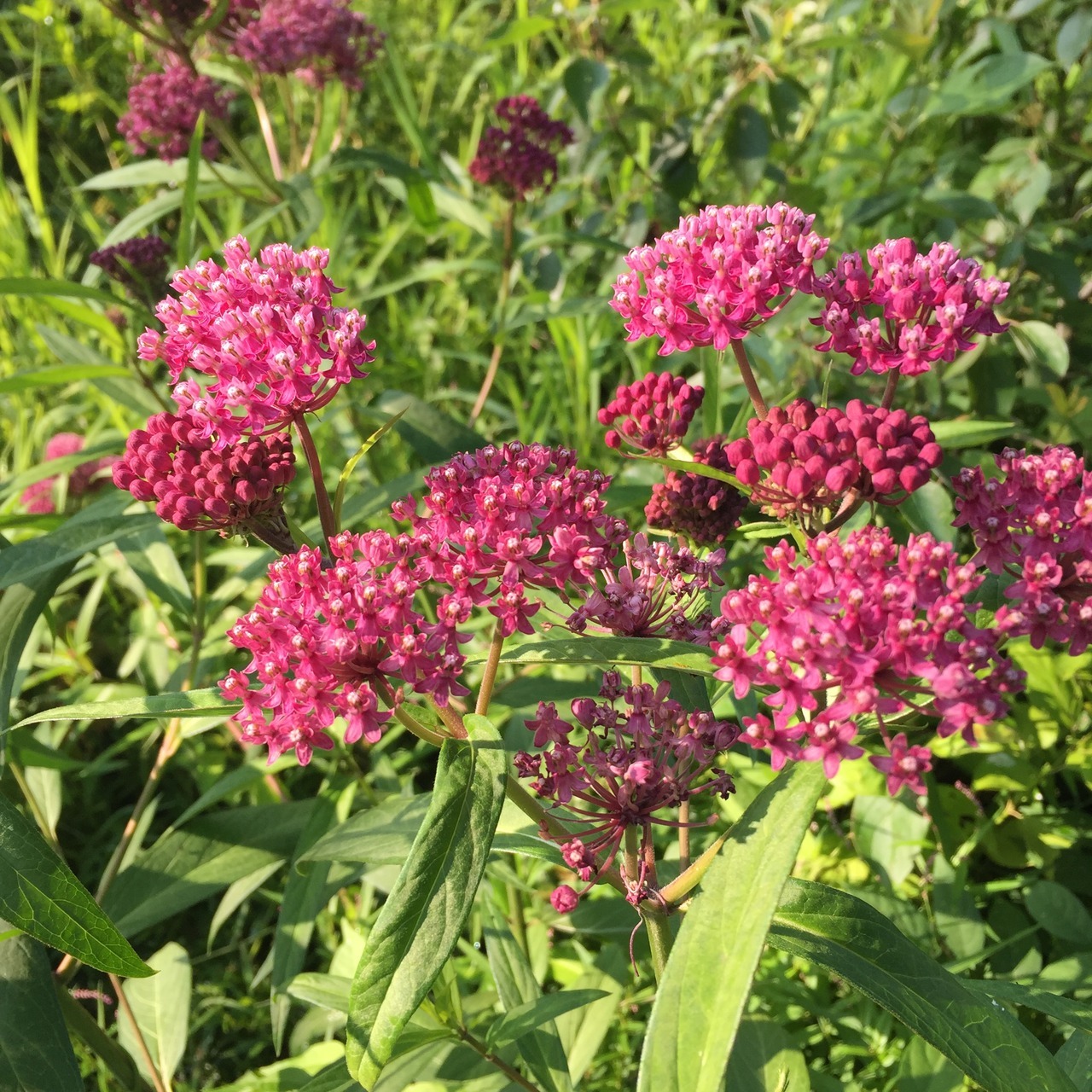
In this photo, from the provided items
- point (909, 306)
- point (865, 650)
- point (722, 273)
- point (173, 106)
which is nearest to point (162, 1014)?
point (865, 650)

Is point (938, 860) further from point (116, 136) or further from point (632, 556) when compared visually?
Answer: point (116, 136)

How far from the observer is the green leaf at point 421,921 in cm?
125

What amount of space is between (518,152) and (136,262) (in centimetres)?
132

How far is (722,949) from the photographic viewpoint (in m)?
1.16

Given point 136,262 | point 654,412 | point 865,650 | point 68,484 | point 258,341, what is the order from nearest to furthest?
point 865,650
point 258,341
point 654,412
point 136,262
point 68,484

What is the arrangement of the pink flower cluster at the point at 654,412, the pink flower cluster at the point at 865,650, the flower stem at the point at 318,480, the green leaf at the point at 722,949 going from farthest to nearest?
1. the pink flower cluster at the point at 654,412
2. the flower stem at the point at 318,480
3. the pink flower cluster at the point at 865,650
4. the green leaf at the point at 722,949

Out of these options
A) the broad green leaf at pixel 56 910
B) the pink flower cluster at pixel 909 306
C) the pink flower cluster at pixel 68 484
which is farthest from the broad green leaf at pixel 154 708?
the pink flower cluster at pixel 68 484

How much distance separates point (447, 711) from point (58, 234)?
544 cm

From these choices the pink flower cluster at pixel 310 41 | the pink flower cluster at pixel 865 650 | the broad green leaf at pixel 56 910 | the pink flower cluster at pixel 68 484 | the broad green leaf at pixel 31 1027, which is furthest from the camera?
the pink flower cluster at pixel 68 484

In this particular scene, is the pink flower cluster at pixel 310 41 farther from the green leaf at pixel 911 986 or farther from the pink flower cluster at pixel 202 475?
the green leaf at pixel 911 986

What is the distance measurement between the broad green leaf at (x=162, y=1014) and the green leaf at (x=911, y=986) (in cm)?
160

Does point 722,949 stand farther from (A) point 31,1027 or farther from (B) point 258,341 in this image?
(A) point 31,1027

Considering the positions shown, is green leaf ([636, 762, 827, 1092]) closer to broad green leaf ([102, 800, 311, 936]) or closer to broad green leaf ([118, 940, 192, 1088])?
broad green leaf ([102, 800, 311, 936])

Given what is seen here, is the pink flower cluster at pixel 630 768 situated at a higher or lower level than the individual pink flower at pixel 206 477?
lower
